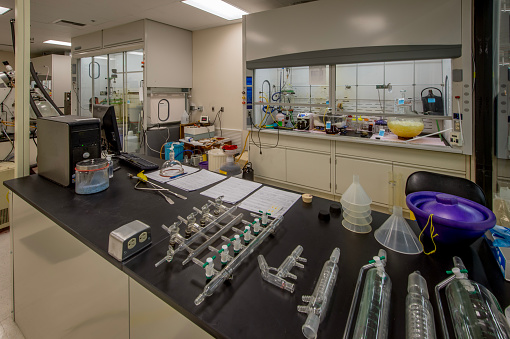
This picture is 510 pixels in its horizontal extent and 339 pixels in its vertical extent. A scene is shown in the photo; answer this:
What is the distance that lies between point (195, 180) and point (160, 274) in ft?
3.10

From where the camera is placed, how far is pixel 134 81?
194 inches

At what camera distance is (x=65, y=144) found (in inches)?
61.5

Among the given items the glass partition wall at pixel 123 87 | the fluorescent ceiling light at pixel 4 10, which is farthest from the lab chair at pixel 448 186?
the fluorescent ceiling light at pixel 4 10

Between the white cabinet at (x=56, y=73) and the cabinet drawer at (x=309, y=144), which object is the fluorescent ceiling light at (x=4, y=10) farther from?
the cabinet drawer at (x=309, y=144)

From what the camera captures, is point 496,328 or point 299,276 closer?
point 496,328

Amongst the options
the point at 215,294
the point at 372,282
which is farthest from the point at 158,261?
the point at 372,282

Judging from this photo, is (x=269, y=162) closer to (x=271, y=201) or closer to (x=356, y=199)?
(x=271, y=201)

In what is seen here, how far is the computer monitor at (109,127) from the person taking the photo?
209 centimetres

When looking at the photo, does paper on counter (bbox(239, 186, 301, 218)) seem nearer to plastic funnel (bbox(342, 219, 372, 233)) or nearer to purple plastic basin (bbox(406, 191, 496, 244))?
plastic funnel (bbox(342, 219, 372, 233))

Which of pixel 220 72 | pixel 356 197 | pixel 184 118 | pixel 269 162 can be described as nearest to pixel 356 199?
pixel 356 197

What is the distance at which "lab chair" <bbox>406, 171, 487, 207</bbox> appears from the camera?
1529mm

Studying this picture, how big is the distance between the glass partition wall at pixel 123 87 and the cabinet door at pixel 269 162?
2.32 meters

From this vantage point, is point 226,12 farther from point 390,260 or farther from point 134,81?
point 390,260

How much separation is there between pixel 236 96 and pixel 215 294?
4187 millimetres
